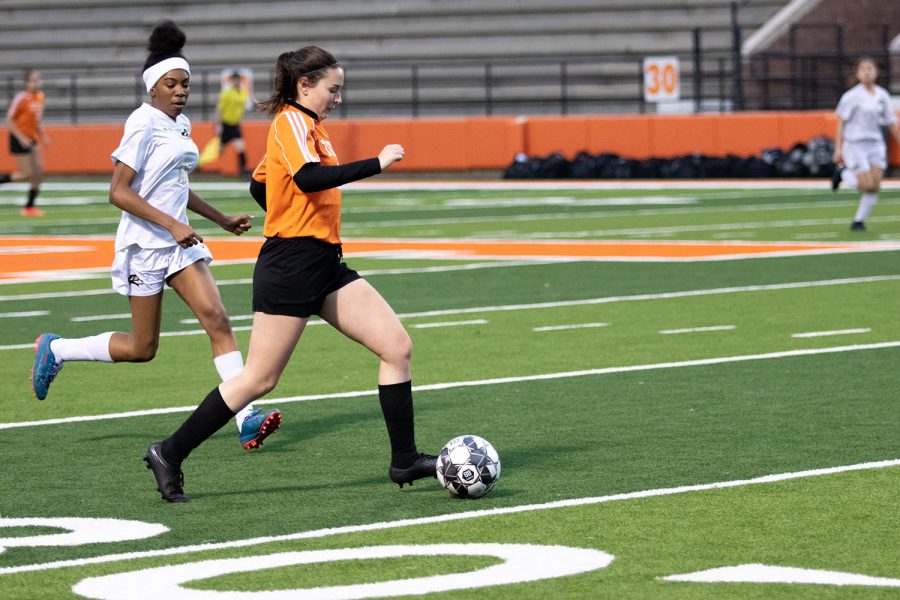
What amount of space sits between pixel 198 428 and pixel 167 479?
0.24m

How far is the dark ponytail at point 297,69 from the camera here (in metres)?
7.30

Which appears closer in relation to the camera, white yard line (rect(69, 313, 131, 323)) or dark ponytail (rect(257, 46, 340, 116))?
dark ponytail (rect(257, 46, 340, 116))

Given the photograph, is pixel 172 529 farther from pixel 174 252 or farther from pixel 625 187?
pixel 625 187

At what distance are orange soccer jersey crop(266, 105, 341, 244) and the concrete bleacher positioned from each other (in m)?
30.2

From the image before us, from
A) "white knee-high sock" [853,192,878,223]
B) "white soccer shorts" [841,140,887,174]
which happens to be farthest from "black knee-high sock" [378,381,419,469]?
"white soccer shorts" [841,140,887,174]

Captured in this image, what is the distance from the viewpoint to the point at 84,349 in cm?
908

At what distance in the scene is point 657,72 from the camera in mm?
35594

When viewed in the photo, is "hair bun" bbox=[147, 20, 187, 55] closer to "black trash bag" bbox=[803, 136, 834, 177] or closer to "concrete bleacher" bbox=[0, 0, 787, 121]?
"black trash bag" bbox=[803, 136, 834, 177]

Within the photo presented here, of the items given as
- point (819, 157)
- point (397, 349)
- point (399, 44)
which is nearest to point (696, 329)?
point (397, 349)

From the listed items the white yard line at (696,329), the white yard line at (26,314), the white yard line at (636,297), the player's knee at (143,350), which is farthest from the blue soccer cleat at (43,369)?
the white yard line at (26,314)

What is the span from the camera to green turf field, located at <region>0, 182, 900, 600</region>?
5934mm

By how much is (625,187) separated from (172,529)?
25.8 m

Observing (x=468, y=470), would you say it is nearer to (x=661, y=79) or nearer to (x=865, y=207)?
(x=865, y=207)

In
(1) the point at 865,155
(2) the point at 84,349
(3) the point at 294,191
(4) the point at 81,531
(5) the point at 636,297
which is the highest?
(3) the point at 294,191
